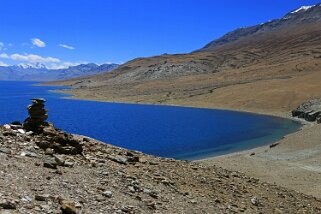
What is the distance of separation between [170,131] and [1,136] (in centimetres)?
6246

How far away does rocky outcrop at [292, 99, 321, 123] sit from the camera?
9029cm

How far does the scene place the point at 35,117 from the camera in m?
18.4

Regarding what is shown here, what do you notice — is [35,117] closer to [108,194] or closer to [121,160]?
[121,160]

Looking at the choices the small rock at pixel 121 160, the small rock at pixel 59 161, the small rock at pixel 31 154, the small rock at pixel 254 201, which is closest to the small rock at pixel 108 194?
the small rock at pixel 59 161

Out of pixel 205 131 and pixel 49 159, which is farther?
pixel 205 131

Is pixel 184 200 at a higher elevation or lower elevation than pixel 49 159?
lower

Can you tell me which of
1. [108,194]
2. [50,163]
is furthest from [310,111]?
[108,194]

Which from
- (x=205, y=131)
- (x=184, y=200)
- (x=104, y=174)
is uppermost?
(x=104, y=174)

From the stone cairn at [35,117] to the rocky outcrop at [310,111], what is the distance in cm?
7275

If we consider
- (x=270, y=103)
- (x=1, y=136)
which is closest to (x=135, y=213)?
(x=1, y=136)

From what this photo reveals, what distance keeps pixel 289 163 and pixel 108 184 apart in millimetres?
30919

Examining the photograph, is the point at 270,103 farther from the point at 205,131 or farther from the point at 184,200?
the point at 184,200

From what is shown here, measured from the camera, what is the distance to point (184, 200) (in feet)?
50.8

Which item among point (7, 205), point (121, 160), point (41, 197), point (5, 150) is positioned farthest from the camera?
point (121, 160)
